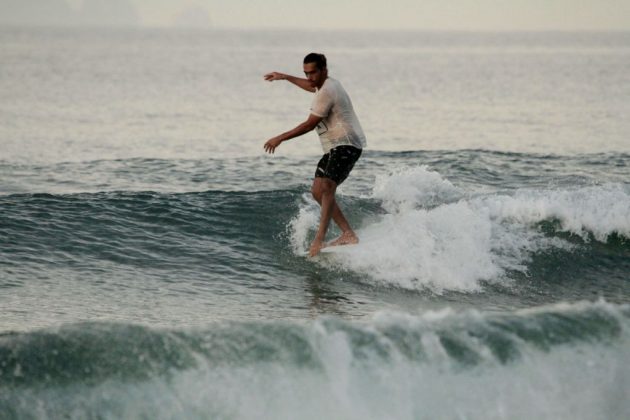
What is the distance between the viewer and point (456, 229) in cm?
854

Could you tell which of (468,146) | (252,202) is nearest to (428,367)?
(252,202)

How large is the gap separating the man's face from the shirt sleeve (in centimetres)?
14

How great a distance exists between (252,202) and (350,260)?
8.46ft

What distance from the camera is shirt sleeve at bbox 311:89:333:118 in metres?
7.77

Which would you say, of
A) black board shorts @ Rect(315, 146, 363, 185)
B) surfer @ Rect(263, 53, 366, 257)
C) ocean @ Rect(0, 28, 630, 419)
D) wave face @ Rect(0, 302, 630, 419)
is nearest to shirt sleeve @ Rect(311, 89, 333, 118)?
surfer @ Rect(263, 53, 366, 257)

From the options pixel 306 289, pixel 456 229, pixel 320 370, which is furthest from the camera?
pixel 456 229

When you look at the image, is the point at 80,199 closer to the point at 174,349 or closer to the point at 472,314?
the point at 174,349

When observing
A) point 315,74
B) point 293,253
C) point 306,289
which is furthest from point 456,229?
point 315,74

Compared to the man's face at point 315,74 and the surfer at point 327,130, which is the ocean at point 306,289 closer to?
the surfer at point 327,130

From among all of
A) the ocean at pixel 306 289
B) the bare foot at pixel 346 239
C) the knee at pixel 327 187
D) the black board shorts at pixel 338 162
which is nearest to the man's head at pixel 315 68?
the black board shorts at pixel 338 162

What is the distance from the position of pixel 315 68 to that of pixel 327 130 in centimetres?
63

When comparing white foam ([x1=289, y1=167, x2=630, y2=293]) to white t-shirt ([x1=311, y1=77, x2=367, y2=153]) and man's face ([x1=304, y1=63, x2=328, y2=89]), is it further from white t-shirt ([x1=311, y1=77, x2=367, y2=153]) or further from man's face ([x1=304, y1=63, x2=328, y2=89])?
man's face ([x1=304, y1=63, x2=328, y2=89])

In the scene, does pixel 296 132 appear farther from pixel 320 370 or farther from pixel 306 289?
pixel 320 370

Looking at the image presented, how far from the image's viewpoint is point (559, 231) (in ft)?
30.8
